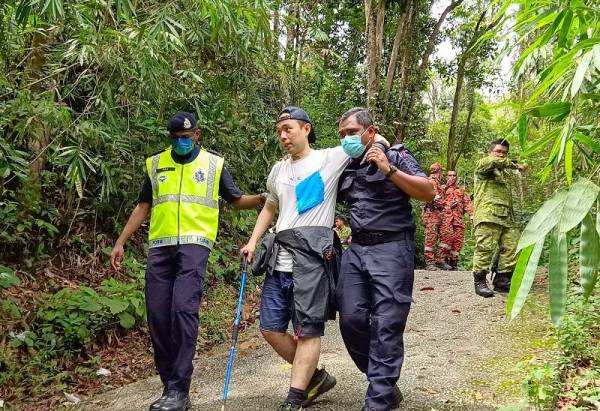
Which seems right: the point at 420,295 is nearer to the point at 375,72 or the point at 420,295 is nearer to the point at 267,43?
the point at 267,43

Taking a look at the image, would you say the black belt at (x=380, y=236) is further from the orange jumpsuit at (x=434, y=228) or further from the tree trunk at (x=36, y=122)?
the orange jumpsuit at (x=434, y=228)

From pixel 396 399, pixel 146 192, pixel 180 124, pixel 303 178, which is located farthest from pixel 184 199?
pixel 396 399

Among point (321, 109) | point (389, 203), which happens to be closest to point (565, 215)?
point (389, 203)

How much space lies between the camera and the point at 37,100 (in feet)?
14.2

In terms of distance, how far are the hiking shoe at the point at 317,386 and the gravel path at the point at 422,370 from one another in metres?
0.06

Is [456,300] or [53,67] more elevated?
[53,67]

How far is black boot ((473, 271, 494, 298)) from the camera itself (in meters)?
6.52

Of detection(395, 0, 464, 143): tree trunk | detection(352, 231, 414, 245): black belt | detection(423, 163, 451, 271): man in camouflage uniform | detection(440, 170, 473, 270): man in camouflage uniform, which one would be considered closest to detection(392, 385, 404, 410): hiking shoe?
detection(352, 231, 414, 245): black belt

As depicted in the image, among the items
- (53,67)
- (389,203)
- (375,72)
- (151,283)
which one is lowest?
(151,283)

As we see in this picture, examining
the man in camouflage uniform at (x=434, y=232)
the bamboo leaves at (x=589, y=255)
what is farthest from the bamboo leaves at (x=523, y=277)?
the man in camouflage uniform at (x=434, y=232)

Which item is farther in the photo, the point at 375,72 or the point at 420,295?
the point at 375,72

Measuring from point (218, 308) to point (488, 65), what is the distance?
15973mm

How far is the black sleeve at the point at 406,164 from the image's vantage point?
335 cm

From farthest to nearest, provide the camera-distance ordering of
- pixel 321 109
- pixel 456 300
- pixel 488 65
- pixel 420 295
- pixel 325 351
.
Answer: pixel 488 65 < pixel 321 109 < pixel 420 295 < pixel 456 300 < pixel 325 351
